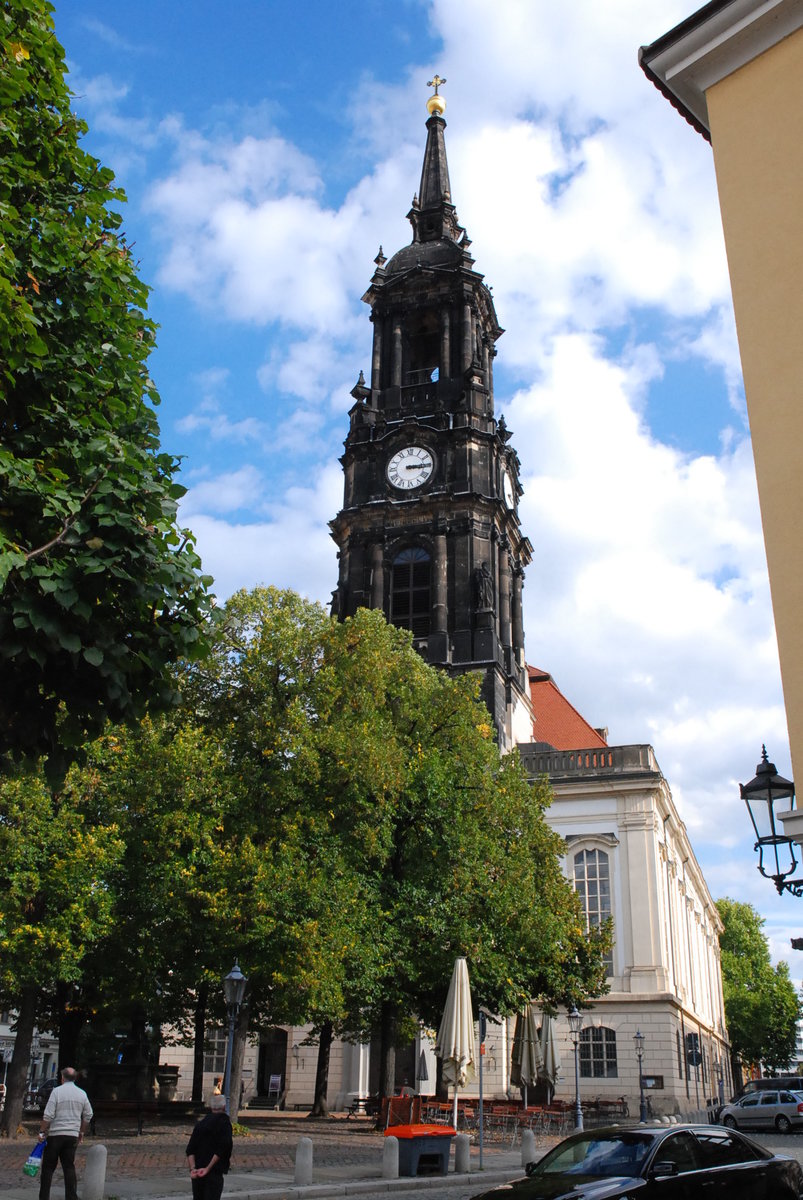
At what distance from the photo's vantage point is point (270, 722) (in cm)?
2445

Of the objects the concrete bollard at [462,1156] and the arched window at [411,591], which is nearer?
the concrete bollard at [462,1156]

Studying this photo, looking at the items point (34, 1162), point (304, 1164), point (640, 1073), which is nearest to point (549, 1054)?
point (640, 1073)

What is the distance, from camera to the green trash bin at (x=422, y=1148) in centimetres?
1723

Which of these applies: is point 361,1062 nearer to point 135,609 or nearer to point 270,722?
point 270,722

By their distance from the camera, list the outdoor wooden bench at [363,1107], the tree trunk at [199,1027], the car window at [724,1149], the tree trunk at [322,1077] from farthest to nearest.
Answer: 1. the outdoor wooden bench at [363,1107]
2. the tree trunk at [322,1077]
3. the tree trunk at [199,1027]
4. the car window at [724,1149]

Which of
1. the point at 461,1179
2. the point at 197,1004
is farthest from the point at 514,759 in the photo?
the point at 461,1179

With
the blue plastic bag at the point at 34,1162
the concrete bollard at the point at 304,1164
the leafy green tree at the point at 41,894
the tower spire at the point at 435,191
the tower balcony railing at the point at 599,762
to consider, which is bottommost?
the concrete bollard at the point at 304,1164

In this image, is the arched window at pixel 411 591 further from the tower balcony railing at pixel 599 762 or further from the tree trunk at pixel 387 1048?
the tree trunk at pixel 387 1048

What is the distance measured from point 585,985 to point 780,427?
79.2 ft

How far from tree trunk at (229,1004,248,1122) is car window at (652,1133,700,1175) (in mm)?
14229

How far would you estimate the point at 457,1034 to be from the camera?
21.1 m

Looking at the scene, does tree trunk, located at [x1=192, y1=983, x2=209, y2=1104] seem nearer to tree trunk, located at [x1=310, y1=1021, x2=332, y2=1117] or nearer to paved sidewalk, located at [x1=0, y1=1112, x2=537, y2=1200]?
paved sidewalk, located at [x1=0, y1=1112, x2=537, y2=1200]

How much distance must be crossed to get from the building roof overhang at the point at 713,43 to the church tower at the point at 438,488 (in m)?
34.8

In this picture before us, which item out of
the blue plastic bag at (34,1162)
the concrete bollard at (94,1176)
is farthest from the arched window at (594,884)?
the blue plastic bag at (34,1162)
